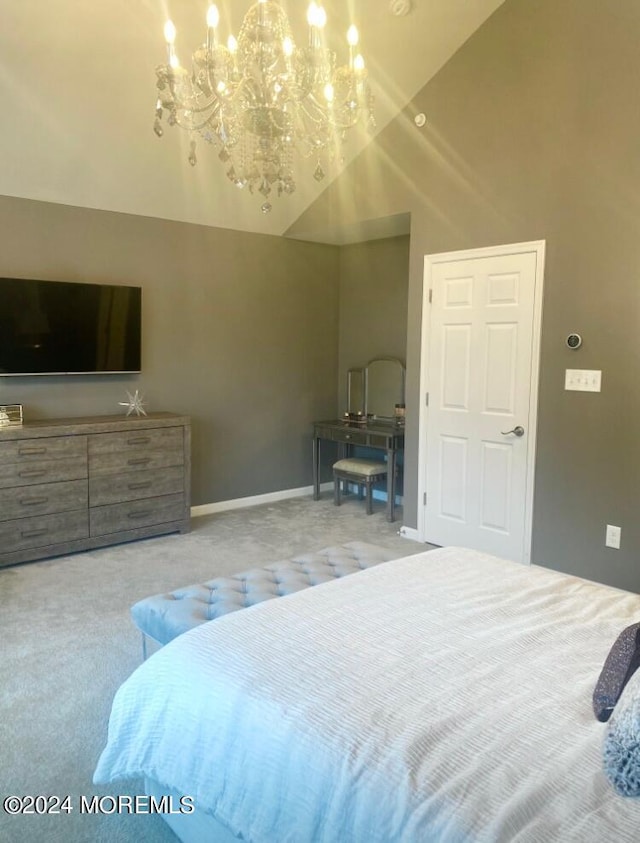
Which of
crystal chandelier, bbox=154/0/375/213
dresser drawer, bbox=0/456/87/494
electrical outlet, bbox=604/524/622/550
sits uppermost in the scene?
crystal chandelier, bbox=154/0/375/213

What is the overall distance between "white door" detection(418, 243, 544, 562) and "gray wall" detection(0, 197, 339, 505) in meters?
1.77

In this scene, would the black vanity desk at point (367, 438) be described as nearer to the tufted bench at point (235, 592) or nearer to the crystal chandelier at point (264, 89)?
the tufted bench at point (235, 592)

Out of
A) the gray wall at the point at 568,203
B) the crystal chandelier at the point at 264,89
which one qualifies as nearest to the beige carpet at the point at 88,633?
the gray wall at the point at 568,203

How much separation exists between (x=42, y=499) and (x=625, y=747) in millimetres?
3787

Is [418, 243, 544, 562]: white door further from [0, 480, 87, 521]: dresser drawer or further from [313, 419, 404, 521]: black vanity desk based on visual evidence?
[0, 480, 87, 521]: dresser drawer

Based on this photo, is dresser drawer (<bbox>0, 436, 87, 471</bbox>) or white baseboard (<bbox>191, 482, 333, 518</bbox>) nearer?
dresser drawer (<bbox>0, 436, 87, 471</bbox>)

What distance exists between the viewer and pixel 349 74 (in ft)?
9.12

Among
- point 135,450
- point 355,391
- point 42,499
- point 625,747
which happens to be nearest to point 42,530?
point 42,499

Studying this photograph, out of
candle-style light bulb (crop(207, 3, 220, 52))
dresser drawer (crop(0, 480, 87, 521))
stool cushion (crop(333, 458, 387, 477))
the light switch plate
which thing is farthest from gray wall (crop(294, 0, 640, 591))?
dresser drawer (crop(0, 480, 87, 521))

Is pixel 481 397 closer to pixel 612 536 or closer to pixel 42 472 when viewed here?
pixel 612 536

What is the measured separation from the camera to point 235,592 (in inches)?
95.0

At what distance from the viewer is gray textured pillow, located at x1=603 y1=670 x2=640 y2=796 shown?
109 cm

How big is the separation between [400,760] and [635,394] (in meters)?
2.81

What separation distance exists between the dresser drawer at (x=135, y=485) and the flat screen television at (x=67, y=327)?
0.84 metres
